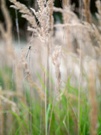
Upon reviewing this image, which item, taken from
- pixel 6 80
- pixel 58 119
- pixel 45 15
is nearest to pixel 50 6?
pixel 45 15

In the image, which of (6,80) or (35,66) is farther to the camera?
(35,66)

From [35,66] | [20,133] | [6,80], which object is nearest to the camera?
[20,133]

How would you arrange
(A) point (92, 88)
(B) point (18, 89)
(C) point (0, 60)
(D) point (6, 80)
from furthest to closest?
(C) point (0, 60) → (D) point (6, 80) → (B) point (18, 89) → (A) point (92, 88)

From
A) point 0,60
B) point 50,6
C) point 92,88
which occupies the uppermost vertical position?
point 50,6

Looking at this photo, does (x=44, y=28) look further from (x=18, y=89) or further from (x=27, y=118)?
(x=18, y=89)

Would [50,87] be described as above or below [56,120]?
above

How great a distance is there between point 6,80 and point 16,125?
0.42m

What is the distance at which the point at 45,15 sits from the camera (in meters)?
1.48

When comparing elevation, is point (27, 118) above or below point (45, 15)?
below

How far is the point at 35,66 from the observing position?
3504 millimetres

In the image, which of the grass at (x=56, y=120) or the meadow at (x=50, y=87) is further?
the grass at (x=56, y=120)

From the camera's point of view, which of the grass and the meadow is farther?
the grass

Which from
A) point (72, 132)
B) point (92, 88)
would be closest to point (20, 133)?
point (72, 132)

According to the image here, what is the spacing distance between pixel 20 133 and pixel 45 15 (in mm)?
657
